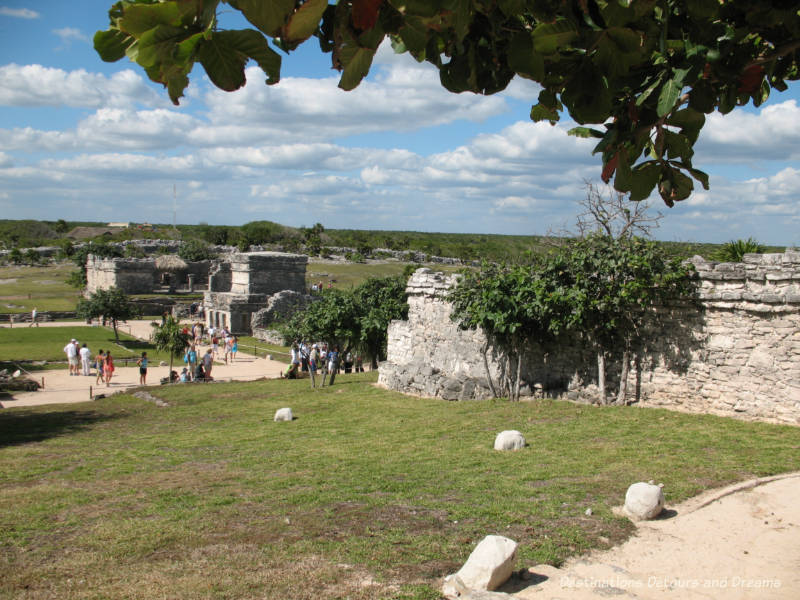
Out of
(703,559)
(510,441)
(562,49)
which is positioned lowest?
(510,441)

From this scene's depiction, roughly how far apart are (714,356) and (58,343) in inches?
969

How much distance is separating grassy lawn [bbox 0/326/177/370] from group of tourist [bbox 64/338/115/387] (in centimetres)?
120

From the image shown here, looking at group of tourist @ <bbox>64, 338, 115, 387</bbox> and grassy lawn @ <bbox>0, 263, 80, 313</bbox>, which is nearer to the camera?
group of tourist @ <bbox>64, 338, 115, 387</bbox>

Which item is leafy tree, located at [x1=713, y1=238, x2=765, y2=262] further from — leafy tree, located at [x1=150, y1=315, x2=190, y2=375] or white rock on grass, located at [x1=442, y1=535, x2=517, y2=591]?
leafy tree, located at [x1=150, y1=315, x2=190, y2=375]

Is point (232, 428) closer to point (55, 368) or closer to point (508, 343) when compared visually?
point (508, 343)

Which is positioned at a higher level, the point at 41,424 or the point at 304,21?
the point at 304,21

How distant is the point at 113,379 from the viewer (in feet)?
66.5

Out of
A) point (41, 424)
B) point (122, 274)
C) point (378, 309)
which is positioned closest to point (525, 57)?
point (41, 424)

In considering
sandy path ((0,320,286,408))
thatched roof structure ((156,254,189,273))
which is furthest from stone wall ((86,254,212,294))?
sandy path ((0,320,286,408))

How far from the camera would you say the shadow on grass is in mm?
11344

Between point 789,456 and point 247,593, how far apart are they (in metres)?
6.31

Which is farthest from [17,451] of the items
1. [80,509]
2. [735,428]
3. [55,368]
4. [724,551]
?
[55,368]

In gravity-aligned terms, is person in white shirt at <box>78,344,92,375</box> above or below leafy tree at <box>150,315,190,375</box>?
below

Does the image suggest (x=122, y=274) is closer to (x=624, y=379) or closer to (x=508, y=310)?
(x=508, y=310)
